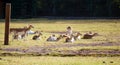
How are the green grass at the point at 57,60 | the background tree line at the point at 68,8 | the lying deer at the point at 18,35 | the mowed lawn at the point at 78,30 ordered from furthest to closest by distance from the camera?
the background tree line at the point at 68,8 < the lying deer at the point at 18,35 < the mowed lawn at the point at 78,30 < the green grass at the point at 57,60

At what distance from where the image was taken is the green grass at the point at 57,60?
42.4 feet

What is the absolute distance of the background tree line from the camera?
5462 centimetres

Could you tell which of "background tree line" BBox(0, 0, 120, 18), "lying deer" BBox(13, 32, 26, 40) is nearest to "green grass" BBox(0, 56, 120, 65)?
"lying deer" BBox(13, 32, 26, 40)

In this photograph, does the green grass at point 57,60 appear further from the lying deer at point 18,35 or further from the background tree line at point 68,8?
the background tree line at point 68,8

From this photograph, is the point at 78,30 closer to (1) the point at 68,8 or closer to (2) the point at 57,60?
(2) the point at 57,60

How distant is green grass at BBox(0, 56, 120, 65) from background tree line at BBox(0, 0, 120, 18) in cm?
3986

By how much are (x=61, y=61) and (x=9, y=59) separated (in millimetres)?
1712

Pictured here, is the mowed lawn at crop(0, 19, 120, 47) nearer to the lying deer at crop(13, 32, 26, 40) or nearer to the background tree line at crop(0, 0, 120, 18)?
the lying deer at crop(13, 32, 26, 40)

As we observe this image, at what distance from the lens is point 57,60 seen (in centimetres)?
1380

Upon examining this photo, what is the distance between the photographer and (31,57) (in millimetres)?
14703

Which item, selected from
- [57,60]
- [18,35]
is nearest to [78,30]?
[18,35]

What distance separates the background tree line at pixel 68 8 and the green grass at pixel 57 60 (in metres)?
39.9

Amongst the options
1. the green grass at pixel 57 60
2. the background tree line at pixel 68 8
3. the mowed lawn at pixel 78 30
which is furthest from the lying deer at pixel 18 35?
the background tree line at pixel 68 8

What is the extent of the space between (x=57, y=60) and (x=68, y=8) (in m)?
43.8
